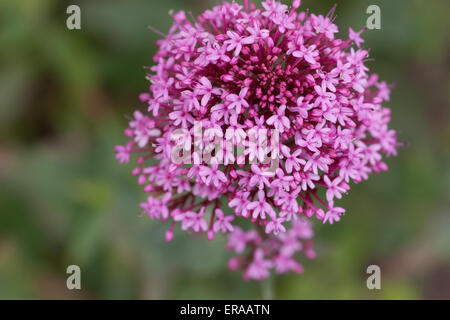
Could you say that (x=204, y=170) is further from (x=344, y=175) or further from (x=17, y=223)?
(x=17, y=223)

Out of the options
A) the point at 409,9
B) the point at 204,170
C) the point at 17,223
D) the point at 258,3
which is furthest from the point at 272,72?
the point at 17,223

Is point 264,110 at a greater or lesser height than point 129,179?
lesser

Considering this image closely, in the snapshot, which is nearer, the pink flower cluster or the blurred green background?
the pink flower cluster

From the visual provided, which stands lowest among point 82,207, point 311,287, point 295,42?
point 311,287

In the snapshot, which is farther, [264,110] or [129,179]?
[129,179]
